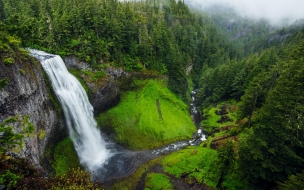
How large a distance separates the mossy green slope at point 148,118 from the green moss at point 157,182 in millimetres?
10427

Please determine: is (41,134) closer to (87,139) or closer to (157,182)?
(87,139)

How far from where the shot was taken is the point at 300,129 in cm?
2533

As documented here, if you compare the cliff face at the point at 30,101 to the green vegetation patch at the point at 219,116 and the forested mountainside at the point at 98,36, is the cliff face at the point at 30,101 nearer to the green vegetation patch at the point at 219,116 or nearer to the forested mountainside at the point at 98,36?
the forested mountainside at the point at 98,36

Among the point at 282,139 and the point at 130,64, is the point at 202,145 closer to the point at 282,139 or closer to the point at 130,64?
the point at 282,139

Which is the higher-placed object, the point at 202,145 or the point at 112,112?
the point at 112,112

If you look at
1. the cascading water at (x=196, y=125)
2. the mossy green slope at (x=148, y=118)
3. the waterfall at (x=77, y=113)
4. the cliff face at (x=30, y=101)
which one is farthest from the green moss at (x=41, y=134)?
the cascading water at (x=196, y=125)

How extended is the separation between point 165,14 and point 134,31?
4821cm

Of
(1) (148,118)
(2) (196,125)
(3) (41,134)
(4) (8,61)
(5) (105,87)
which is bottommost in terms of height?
(2) (196,125)

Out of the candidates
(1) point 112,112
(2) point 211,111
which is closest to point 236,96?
(2) point 211,111

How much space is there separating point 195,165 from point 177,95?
31383 mm

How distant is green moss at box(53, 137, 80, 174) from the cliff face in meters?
3.77

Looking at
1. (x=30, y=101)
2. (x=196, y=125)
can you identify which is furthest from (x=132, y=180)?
(x=196, y=125)

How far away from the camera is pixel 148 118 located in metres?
56.8

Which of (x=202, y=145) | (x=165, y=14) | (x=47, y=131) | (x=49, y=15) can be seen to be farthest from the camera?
(x=165, y=14)
